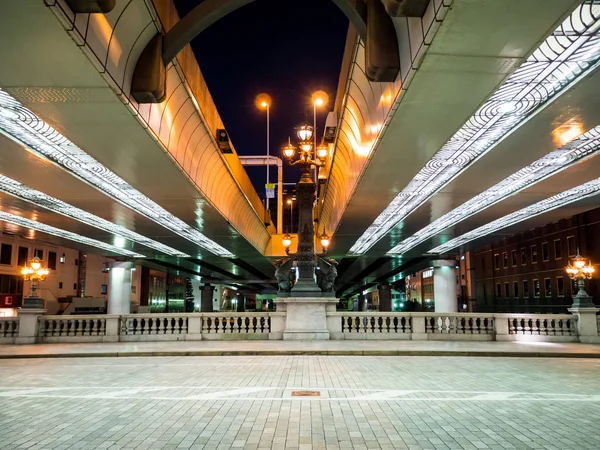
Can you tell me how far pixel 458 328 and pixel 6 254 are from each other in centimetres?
4881

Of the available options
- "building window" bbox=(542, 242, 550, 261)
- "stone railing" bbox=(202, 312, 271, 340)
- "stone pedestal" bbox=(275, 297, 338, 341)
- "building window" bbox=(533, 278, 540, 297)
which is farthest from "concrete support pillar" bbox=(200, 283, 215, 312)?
"stone pedestal" bbox=(275, 297, 338, 341)

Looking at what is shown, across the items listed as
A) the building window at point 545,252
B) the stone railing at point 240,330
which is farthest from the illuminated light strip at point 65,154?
the building window at point 545,252

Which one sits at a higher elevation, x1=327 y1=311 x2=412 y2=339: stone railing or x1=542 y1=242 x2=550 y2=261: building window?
x1=542 y1=242 x2=550 y2=261: building window

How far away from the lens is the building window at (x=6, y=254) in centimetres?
5244

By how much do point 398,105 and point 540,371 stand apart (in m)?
7.33

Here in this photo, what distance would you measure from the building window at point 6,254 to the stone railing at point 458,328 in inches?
1762

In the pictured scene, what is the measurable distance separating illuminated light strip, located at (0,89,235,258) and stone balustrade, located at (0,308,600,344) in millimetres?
4861

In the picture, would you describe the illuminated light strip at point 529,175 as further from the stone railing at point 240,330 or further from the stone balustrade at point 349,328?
the stone railing at point 240,330

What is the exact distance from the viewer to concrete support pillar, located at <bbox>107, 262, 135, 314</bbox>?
43.9 metres

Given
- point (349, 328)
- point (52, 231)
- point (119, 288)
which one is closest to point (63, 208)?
point (52, 231)

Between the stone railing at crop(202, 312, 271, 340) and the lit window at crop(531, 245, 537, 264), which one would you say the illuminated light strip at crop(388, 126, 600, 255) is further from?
the lit window at crop(531, 245, 537, 264)

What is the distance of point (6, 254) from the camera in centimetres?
5309

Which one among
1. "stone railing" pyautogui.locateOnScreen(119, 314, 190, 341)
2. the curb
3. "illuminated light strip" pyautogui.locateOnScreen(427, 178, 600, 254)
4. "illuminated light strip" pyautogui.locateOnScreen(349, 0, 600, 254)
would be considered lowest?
the curb

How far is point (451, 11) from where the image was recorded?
6.05m
